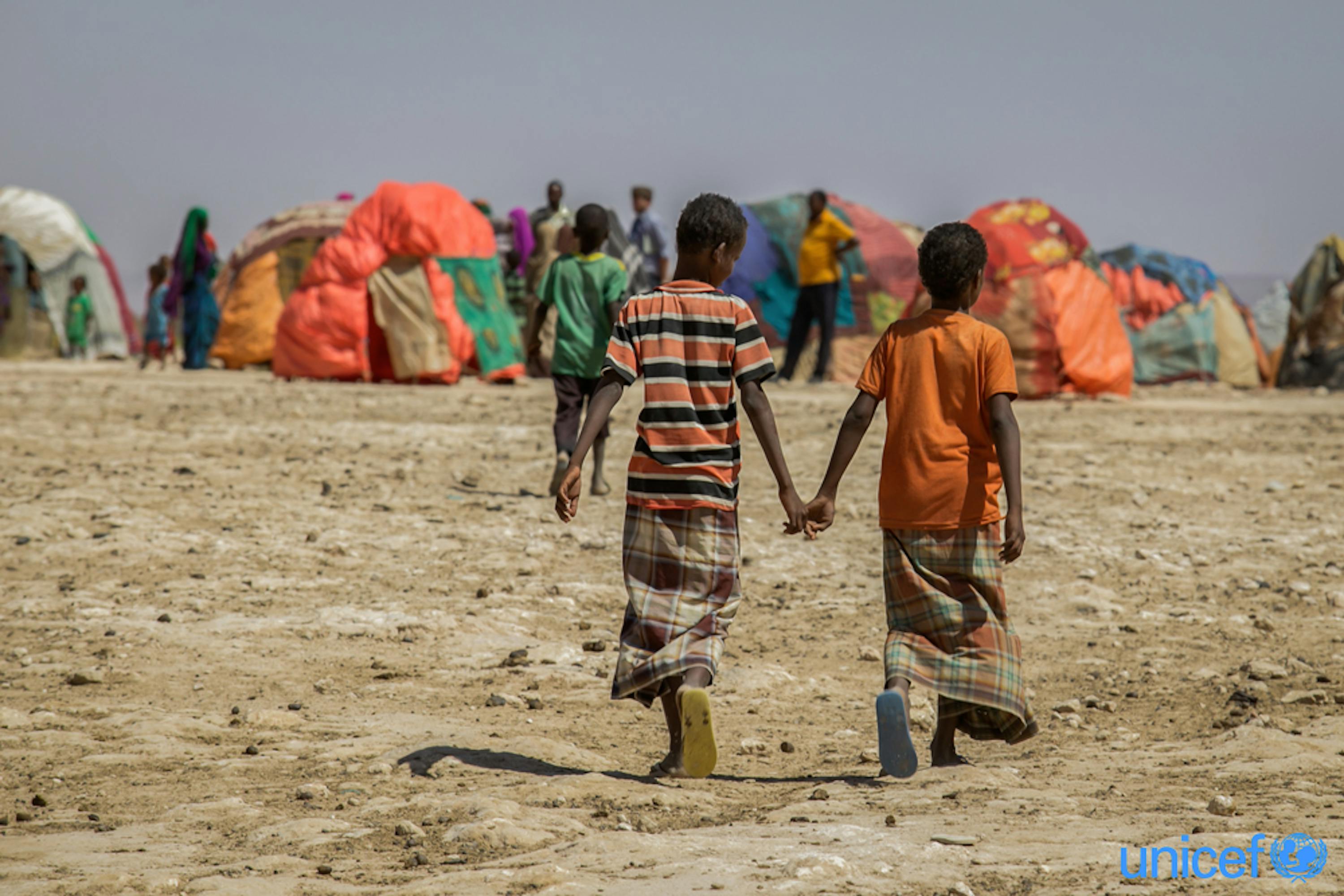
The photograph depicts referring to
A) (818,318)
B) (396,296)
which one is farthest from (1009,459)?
(396,296)

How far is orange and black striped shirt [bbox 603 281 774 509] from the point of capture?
3.24 meters

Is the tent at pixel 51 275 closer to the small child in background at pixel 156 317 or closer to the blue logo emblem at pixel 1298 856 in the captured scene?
the small child in background at pixel 156 317

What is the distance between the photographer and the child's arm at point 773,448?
10.6 feet

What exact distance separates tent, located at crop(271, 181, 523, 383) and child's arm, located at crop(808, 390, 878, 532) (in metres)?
10.3

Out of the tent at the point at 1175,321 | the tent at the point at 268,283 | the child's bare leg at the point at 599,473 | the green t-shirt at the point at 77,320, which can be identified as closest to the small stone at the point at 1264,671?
the child's bare leg at the point at 599,473

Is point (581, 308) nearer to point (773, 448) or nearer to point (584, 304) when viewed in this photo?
point (584, 304)

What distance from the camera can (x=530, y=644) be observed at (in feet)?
14.9

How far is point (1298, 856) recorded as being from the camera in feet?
8.17

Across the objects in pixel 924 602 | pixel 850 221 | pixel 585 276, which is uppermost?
pixel 850 221

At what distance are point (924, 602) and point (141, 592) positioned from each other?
313 centimetres

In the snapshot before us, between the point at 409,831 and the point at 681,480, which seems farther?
the point at 681,480

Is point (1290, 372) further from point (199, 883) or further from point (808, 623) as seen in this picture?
point (199, 883)

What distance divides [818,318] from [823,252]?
2.76 ft

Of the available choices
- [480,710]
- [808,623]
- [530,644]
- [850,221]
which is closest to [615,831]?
[480,710]
